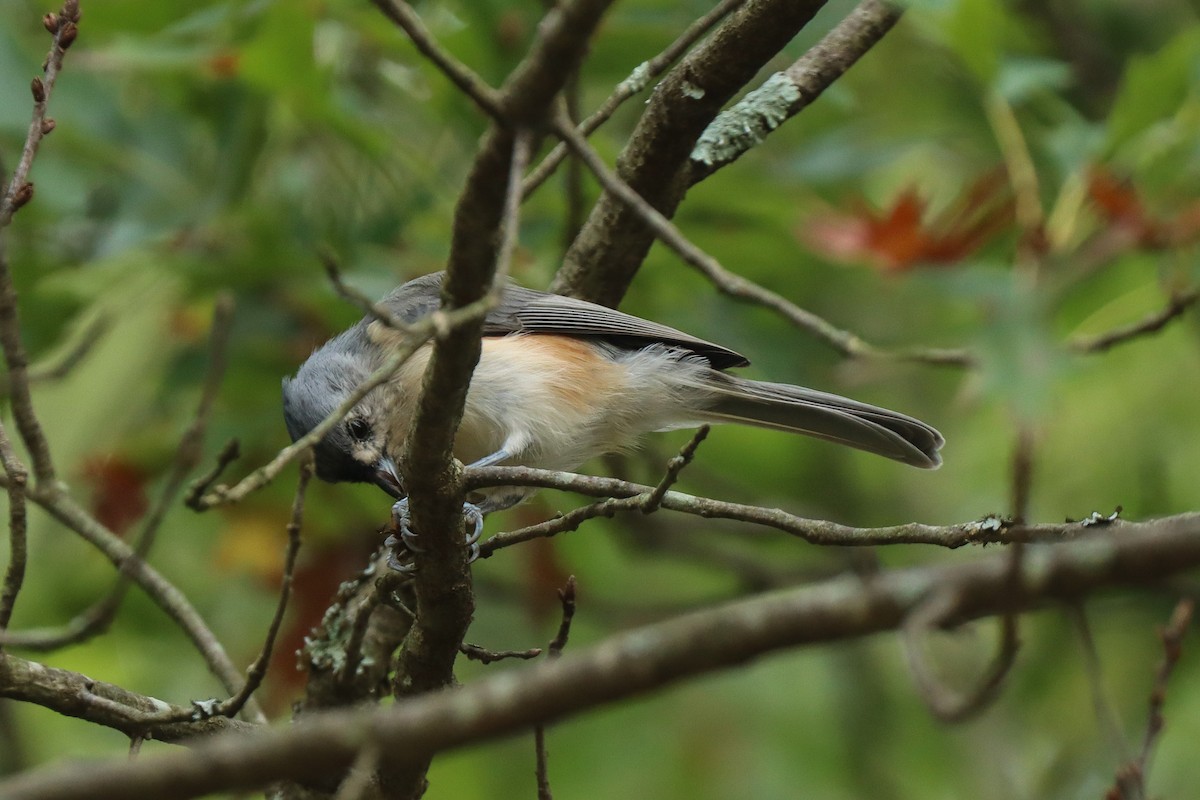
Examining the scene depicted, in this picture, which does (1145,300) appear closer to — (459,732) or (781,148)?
(781,148)

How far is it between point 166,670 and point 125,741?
1.28 ft

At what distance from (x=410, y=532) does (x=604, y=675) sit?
1.70 meters

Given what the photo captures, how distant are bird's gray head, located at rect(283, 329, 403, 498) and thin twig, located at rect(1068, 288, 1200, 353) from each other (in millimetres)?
2175

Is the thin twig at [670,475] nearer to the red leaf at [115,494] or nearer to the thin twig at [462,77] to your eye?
the thin twig at [462,77]

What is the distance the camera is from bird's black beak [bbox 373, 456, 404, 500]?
12.8 feet

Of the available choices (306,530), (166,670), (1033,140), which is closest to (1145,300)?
(1033,140)

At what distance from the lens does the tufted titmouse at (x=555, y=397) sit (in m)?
4.11

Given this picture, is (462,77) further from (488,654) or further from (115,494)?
(115,494)

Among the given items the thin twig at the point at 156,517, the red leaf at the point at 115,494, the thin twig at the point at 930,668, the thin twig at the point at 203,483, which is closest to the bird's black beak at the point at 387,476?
the thin twig at the point at 203,483

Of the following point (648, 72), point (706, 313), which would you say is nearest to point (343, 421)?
point (648, 72)

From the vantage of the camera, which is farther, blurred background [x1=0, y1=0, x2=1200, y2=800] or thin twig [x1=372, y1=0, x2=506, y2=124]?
blurred background [x1=0, y1=0, x2=1200, y2=800]

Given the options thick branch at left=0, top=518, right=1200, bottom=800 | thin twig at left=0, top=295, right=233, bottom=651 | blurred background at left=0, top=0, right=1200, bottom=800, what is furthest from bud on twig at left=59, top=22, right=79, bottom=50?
thick branch at left=0, top=518, right=1200, bottom=800

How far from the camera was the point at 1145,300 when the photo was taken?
462 centimetres

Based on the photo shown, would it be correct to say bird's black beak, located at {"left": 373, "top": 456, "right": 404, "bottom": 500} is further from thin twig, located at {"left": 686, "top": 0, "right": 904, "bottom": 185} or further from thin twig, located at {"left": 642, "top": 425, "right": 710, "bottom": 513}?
thin twig, located at {"left": 642, "top": 425, "right": 710, "bottom": 513}
